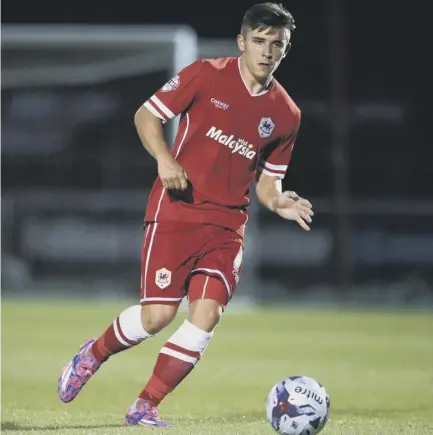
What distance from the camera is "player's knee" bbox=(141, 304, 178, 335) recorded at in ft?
21.6

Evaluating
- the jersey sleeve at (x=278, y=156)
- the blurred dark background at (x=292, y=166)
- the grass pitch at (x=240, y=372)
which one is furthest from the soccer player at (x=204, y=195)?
the blurred dark background at (x=292, y=166)

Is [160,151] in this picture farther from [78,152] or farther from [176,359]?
[78,152]

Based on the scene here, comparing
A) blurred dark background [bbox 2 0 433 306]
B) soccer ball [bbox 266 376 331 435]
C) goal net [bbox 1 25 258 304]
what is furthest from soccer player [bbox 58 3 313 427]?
blurred dark background [bbox 2 0 433 306]

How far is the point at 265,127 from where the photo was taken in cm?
674

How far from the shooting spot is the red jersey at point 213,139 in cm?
660

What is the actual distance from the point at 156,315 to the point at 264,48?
1496 mm

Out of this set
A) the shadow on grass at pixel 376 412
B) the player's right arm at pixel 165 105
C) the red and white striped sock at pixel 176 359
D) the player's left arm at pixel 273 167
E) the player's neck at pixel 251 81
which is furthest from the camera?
the shadow on grass at pixel 376 412

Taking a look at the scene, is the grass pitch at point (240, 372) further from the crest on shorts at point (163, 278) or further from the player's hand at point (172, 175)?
the player's hand at point (172, 175)

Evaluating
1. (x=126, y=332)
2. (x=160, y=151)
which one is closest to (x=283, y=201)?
(x=160, y=151)

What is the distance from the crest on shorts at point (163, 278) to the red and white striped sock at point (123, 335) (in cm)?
26

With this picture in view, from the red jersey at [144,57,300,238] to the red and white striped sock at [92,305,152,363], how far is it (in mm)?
535

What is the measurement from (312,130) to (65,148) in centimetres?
428

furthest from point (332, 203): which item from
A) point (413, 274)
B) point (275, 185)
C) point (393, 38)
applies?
point (275, 185)

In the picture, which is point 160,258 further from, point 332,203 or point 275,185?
point 332,203
